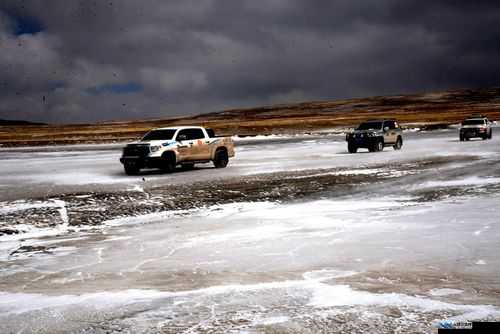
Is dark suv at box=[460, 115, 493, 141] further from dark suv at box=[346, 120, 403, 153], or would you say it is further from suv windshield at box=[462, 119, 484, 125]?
dark suv at box=[346, 120, 403, 153]

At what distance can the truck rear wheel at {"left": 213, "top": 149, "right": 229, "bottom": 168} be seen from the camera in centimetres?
2317

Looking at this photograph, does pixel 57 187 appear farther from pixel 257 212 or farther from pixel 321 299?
pixel 321 299

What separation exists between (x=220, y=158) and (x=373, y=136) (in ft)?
39.8

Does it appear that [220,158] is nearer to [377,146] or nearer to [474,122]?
[377,146]

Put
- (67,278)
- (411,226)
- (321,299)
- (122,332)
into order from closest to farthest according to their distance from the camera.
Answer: (122,332) < (321,299) < (67,278) < (411,226)

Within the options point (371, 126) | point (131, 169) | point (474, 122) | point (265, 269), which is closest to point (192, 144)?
point (131, 169)

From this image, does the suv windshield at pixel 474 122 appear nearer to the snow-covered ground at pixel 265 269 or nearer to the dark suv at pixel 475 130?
the dark suv at pixel 475 130

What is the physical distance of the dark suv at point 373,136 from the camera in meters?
32.0

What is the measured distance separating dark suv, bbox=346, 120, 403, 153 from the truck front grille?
14.1 m

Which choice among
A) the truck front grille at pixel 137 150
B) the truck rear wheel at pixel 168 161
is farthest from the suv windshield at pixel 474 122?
the truck front grille at pixel 137 150

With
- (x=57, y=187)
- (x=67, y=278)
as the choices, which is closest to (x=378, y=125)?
(x=57, y=187)

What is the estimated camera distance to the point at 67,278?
7035 mm

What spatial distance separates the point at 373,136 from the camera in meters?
32.2

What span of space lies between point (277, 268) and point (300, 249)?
120 cm
